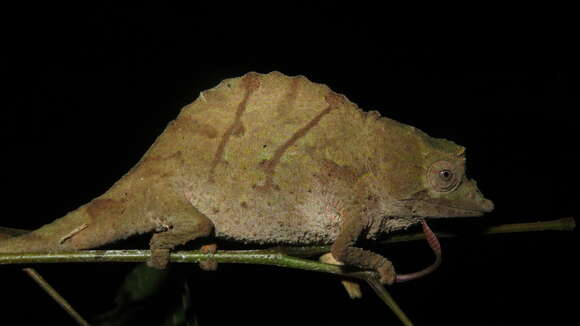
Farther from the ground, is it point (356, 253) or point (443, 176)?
point (443, 176)

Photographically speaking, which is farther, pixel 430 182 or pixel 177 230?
pixel 430 182

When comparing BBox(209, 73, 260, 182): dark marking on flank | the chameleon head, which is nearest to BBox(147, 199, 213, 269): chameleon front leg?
BBox(209, 73, 260, 182): dark marking on flank

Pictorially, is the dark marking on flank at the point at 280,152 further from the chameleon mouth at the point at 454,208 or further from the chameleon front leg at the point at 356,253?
the chameleon mouth at the point at 454,208

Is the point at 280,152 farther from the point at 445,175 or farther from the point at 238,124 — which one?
the point at 445,175

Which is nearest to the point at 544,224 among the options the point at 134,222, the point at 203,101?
the point at 203,101

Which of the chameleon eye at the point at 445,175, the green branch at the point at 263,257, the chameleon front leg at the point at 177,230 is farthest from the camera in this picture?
the chameleon eye at the point at 445,175

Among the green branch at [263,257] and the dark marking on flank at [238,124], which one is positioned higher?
the dark marking on flank at [238,124]

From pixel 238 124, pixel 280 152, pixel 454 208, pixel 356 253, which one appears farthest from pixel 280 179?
pixel 454 208

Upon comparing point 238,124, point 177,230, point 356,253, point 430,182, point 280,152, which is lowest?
point 356,253

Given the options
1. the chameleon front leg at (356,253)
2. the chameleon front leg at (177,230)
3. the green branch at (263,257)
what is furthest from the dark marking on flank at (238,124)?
the chameleon front leg at (356,253)

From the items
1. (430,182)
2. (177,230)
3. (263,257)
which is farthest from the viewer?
(430,182)
